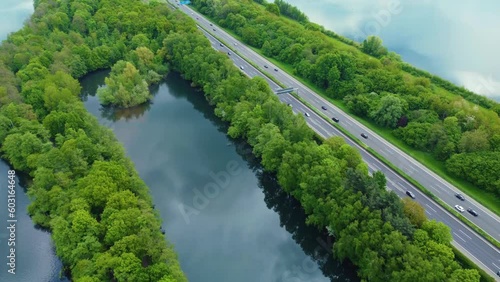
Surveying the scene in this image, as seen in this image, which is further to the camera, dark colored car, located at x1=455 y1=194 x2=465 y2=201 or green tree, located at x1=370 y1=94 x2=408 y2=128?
green tree, located at x1=370 y1=94 x2=408 y2=128

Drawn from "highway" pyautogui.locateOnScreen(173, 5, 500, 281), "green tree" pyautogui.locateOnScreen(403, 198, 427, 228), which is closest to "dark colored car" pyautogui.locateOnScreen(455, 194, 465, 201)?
"highway" pyautogui.locateOnScreen(173, 5, 500, 281)

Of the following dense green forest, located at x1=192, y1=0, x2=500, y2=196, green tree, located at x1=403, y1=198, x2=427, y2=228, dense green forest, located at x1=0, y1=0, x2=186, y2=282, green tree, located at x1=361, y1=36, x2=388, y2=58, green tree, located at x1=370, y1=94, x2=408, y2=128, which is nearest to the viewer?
dense green forest, located at x1=0, y1=0, x2=186, y2=282

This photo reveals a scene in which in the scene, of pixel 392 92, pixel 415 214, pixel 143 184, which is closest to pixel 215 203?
pixel 143 184

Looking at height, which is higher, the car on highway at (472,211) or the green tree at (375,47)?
the green tree at (375,47)

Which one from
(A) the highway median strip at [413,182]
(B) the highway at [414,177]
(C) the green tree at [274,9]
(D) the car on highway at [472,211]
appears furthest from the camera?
(C) the green tree at [274,9]

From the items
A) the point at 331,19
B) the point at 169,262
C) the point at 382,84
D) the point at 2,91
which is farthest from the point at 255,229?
the point at 331,19

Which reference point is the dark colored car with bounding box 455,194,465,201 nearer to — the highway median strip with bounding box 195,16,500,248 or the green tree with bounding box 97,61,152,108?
the highway median strip with bounding box 195,16,500,248

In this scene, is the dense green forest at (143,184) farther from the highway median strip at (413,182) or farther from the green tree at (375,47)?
the green tree at (375,47)

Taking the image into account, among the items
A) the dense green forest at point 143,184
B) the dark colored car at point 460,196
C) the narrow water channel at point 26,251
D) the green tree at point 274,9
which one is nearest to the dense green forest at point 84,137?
the dense green forest at point 143,184
